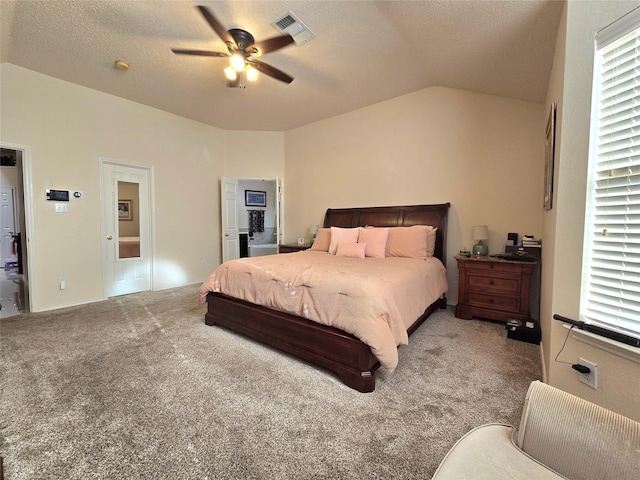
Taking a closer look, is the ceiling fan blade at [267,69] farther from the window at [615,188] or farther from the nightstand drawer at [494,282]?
the nightstand drawer at [494,282]

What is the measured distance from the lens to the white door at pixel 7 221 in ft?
21.2

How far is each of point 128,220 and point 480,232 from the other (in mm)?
5176

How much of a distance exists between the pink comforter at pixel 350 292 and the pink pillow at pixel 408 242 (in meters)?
0.31

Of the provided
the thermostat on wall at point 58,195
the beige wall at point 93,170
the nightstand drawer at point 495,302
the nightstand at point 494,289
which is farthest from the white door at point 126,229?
the nightstand drawer at point 495,302

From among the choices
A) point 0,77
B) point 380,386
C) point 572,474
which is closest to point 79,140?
point 0,77

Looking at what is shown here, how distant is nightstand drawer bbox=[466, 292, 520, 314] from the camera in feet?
9.74

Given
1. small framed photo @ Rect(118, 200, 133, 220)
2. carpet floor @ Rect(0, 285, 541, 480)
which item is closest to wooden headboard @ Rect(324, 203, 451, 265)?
carpet floor @ Rect(0, 285, 541, 480)

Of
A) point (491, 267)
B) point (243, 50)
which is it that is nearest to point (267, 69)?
point (243, 50)

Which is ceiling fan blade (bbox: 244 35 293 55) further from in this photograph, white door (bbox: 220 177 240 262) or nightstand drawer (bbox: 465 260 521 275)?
white door (bbox: 220 177 240 262)

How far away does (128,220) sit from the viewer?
14.5 feet

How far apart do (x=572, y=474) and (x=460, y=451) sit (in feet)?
1.07

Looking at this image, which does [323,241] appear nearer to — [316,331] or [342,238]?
[342,238]

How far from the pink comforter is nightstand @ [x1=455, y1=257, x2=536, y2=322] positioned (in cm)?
43

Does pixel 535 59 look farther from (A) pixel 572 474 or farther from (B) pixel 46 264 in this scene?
(B) pixel 46 264
